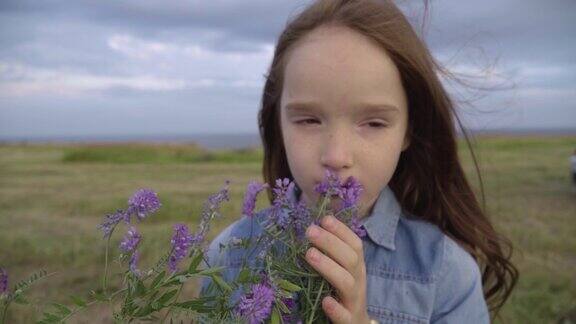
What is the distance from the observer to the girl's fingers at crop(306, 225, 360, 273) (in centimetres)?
125

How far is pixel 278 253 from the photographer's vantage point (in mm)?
1255

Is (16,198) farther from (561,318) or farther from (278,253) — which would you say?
(278,253)

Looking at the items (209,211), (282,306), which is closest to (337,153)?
(209,211)

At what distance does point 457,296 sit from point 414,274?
168 millimetres

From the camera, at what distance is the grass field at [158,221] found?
4.70 meters

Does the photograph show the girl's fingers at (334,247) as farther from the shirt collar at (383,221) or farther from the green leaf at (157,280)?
the shirt collar at (383,221)

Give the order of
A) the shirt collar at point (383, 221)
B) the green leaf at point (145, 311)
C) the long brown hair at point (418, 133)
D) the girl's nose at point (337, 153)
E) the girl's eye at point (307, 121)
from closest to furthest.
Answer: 1. the green leaf at point (145, 311)
2. the girl's nose at point (337, 153)
3. the girl's eye at point (307, 121)
4. the long brown hair at point (418, 133)
5. the shirt collar at point (383, 221)

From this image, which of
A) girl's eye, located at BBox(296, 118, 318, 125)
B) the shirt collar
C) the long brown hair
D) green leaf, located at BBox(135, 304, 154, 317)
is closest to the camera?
green leaf, located at BBox(135, 304, 154, 317)

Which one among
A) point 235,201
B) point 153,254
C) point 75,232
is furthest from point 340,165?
point 235,201

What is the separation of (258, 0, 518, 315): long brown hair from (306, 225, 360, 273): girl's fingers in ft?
2.68

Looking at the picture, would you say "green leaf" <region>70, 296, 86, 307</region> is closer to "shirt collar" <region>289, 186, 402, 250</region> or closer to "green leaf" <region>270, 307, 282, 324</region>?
"green leaf" <region>270, 307, 282, 324</region>

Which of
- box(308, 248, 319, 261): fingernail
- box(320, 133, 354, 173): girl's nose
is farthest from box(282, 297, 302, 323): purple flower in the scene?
box(320, 133, 354, 173): girl's nose

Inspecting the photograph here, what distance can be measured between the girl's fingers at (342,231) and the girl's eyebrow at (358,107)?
0.48 metres

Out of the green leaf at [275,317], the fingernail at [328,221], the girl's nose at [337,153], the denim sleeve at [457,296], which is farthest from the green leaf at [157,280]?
the denim sleeve at [457,296]
